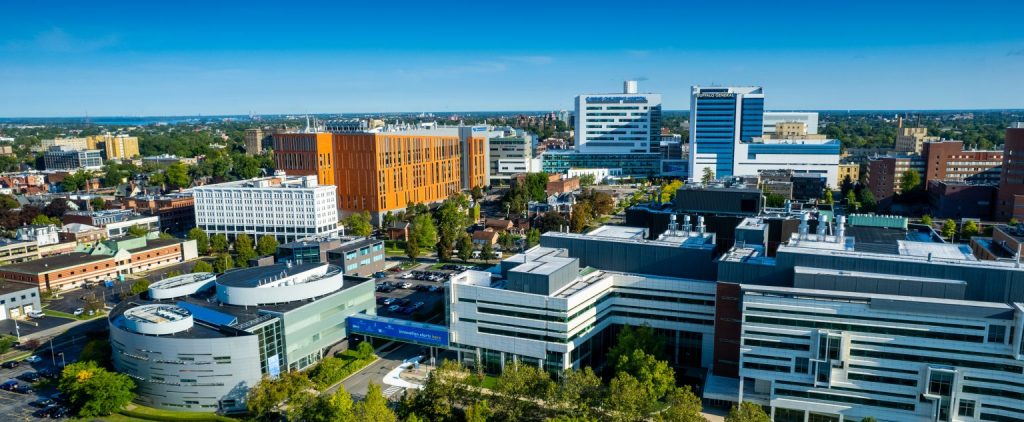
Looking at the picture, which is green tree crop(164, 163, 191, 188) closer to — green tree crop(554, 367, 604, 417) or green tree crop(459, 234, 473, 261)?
green tree crop(459, 234, 473, 261)

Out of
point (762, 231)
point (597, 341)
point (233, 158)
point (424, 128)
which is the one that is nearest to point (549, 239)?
point (597, 341)

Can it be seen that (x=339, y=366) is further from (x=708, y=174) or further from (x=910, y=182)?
(x=910, y=182)

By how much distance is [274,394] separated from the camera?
42344mm

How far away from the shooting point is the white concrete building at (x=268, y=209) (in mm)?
94500

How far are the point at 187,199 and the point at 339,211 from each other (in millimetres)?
27057

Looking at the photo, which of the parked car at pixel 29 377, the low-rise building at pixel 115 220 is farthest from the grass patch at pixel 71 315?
the low-rise building at pixel 115 220

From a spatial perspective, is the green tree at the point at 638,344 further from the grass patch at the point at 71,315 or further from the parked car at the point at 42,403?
the grass patch at the point at 71,315

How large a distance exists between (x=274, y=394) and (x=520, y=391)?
53.1ft

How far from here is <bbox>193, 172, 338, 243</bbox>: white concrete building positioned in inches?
3720

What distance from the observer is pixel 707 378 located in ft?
155

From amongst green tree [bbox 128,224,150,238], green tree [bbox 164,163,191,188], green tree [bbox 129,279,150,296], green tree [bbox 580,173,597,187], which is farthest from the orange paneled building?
green tree [bbox 164,163,191,188]

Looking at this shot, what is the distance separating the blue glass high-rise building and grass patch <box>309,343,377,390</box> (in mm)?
109783

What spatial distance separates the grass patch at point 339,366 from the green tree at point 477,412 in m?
13.7

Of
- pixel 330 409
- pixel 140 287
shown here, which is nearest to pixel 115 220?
pixel 140 287
